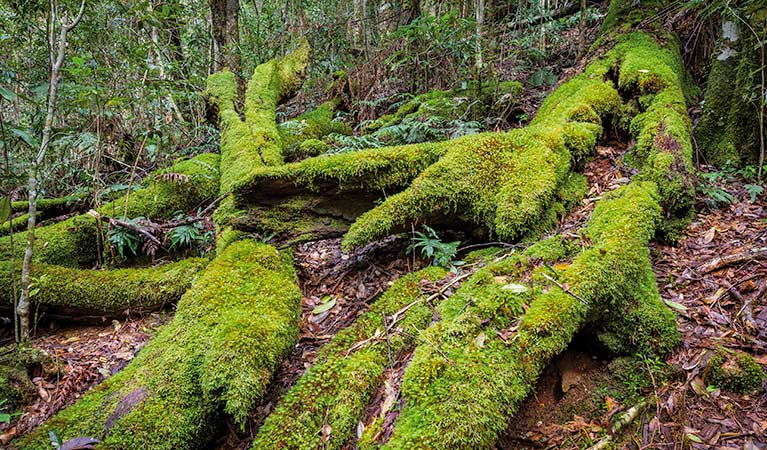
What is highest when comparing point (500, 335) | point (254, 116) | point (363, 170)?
point (254, 116)

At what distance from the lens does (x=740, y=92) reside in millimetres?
4555

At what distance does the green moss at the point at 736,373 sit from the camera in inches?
88.5

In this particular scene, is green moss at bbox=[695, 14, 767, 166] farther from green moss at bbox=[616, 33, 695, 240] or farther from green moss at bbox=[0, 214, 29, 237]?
green moss at bbox=[0, 214, 29, 237]

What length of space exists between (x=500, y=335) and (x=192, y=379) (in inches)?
79.1

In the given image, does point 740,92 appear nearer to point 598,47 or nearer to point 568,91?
point 568,91

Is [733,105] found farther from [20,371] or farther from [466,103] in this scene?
[20,371]

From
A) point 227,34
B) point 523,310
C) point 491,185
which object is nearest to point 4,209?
point 523,310

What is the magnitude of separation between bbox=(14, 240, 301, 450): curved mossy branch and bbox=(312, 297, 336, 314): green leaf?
46 cm

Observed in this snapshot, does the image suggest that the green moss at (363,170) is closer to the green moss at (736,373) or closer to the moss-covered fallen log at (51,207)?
the green moss at (736,373)

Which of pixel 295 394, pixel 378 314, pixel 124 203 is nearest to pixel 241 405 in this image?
pixel 295 394

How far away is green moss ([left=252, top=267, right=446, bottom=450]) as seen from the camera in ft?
7.20

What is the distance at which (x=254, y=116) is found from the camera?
24.8 feet

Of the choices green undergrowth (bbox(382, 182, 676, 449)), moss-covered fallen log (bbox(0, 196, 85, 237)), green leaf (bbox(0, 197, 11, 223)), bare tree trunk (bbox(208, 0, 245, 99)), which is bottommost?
green undergrowth (bbox(382, 182, 676, 449))

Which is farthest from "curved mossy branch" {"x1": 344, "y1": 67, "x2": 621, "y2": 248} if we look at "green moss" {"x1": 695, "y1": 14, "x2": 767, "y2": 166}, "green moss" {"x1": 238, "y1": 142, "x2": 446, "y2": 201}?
"green moss" {"x1": 695, "y1": 14, "x2": 767, "y2": 166}
